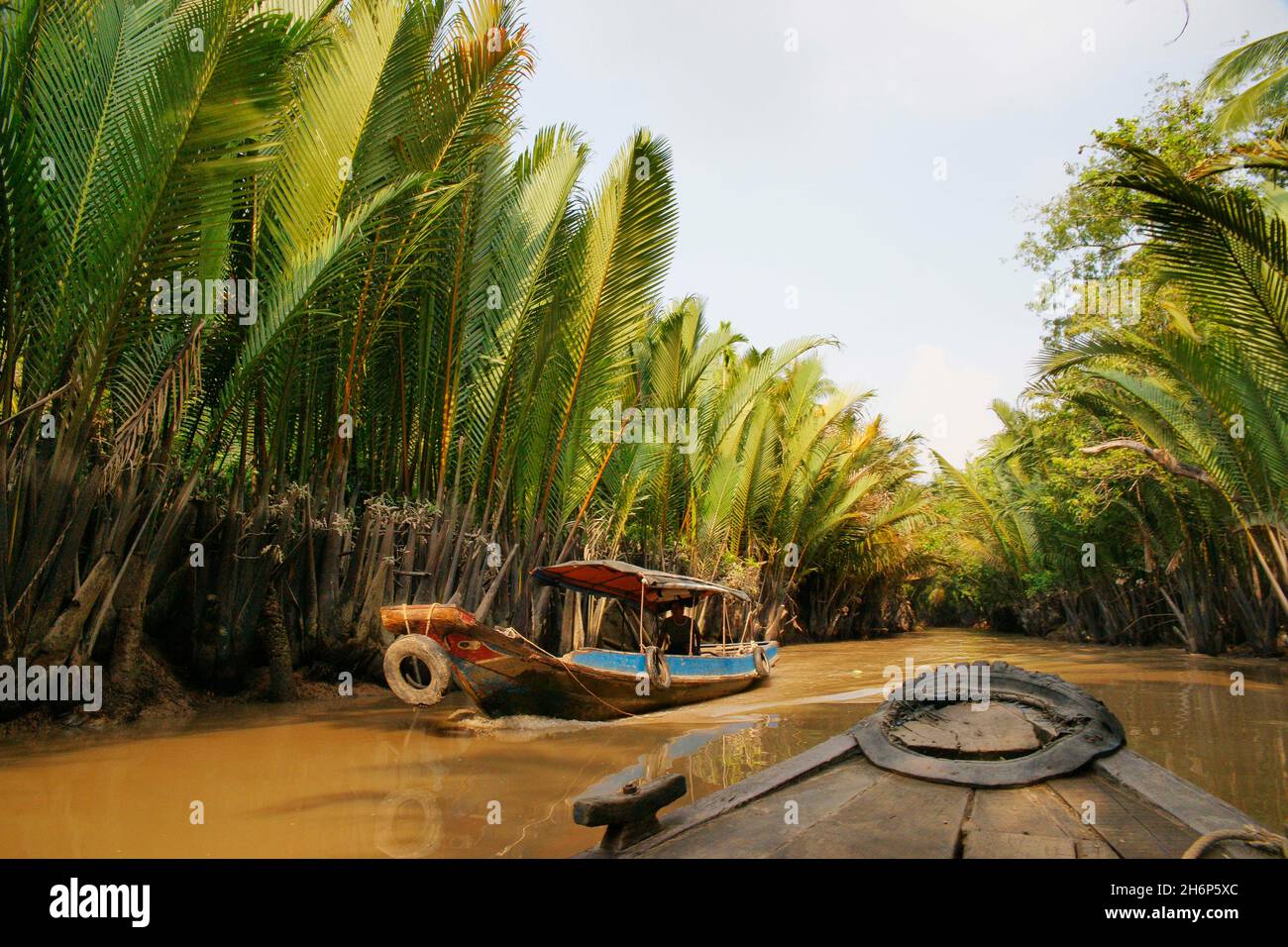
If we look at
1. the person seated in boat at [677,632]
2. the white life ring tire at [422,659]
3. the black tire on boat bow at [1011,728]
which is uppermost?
the black tire on boat bow at [1011,728]

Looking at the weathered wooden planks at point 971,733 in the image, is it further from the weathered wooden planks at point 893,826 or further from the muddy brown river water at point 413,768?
the muddy brown river water at point 413,768

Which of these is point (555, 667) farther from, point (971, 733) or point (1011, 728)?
point (1011, 728)

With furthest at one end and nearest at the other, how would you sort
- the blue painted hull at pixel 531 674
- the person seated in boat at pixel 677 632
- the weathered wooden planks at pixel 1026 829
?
the person seated in boat at pixel 677 632 → the blue painted hull at pixel 531 674 → the weathered wooden planks at pixel 1026 829

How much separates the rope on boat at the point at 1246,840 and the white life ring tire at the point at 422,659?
6.20 meters

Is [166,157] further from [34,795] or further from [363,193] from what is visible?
[34,795]

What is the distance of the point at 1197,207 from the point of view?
603cm

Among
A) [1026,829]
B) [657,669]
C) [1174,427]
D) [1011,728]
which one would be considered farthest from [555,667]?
[1174,427]

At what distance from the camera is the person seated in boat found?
12.2 metres

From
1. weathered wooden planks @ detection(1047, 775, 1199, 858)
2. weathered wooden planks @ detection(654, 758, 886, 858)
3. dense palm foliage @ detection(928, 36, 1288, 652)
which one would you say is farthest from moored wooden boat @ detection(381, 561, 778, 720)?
dense palm foliage @ detection(928, 36, 1288, 652)

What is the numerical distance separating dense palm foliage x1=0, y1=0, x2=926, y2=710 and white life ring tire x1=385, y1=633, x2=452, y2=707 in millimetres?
1711

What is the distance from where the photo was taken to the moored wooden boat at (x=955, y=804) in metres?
2.83

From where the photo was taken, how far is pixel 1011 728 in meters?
4.66

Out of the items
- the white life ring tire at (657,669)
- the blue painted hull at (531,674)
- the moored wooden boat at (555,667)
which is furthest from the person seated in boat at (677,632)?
the blue painted hull at (531,674)
